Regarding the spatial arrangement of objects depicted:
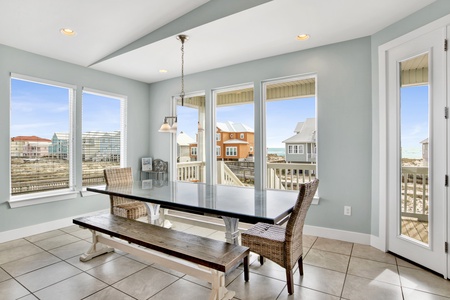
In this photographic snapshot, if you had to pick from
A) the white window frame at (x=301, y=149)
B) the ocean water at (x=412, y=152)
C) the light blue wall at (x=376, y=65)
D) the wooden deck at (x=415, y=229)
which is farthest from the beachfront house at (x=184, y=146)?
the wooden deck at (x=415, y=229)

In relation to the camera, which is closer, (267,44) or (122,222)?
(122,222)

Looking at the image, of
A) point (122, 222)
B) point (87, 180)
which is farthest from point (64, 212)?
point (122, 222)

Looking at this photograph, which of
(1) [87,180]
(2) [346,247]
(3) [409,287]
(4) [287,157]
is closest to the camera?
(3) [409,287]

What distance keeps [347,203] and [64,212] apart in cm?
430

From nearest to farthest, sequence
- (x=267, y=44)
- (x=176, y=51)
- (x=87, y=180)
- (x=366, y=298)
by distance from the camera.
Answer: (x=366, y=298) → (x=267, y=44) → (x=176, y=51) → (x=87, y=180)

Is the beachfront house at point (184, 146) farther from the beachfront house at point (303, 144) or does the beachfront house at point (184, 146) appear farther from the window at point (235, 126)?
the beachfront house at point (303, 144)

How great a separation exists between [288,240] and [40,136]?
3940 millimetres

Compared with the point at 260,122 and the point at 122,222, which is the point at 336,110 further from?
the point at 122,222

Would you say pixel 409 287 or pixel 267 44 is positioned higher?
pixel 267 44

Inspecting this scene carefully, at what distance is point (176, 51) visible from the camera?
3584mm

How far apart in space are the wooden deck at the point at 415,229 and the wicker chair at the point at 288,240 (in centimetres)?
139

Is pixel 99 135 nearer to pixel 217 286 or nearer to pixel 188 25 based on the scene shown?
pixel 188 25

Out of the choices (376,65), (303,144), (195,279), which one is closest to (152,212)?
(195,279)

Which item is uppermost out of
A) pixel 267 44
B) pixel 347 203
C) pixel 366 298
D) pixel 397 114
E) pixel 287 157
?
pixel 267 44
